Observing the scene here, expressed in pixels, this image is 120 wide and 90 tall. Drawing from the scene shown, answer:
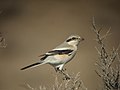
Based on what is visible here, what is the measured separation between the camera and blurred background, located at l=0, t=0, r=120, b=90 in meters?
10.8

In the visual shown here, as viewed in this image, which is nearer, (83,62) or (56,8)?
(83,62)

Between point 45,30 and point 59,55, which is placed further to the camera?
point 45,30

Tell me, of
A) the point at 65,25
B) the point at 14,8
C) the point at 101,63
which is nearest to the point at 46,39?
the point at 65,25

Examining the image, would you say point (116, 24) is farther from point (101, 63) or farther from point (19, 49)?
point (101, 63)

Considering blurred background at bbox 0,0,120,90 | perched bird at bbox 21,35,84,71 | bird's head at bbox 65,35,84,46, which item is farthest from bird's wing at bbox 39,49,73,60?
blurred background at bbox 0,0,120,90

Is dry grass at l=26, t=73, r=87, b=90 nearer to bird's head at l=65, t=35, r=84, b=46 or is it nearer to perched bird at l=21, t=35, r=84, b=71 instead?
perched bird at l=21, t=35, r=84, b=71

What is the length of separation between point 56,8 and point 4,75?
418cm

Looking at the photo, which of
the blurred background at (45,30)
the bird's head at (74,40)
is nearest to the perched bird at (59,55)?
the bird's head at (74,40)

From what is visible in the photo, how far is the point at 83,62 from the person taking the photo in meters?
11.2

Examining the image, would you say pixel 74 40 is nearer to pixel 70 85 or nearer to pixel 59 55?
pixel 59 55

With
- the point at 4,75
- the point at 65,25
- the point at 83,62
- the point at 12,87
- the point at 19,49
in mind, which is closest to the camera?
the point at 12,87

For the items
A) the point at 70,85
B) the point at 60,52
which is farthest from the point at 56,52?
the point at 70,85

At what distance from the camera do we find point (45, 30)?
13.4 metres

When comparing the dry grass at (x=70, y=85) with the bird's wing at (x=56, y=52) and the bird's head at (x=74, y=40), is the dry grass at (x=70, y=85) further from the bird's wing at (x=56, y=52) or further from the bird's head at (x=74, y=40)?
the bird's head at (x=74, y=40)
